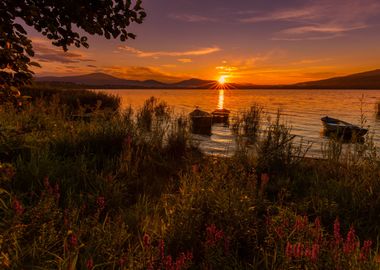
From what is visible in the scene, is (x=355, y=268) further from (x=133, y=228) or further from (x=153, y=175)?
(x=153, y=175)

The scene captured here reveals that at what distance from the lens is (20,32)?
2.15m

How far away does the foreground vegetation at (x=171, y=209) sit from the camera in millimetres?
3215

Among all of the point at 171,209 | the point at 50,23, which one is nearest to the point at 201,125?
Result: the point at 171,209

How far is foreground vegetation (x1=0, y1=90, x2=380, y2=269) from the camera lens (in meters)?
3.21

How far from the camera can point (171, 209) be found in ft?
16.7

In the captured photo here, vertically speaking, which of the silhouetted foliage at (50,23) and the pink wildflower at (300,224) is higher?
the silhouetted foliage at (50,23)

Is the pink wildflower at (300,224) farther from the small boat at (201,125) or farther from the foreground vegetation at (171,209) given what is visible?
the small boat at (201,125)

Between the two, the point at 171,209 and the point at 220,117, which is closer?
the point at 171,209

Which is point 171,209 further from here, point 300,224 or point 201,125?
point 201,125

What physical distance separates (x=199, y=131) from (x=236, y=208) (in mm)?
15307

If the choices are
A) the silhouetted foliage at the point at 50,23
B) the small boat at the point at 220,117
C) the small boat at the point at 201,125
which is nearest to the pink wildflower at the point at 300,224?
the silhouetted foliage at the point at 50,23

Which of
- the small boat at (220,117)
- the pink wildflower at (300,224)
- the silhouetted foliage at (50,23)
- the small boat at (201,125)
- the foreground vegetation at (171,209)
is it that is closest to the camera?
the silhouetted foliage at (50,23)

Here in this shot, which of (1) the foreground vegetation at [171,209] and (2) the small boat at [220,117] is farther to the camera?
(2) the small boat at [220,117]

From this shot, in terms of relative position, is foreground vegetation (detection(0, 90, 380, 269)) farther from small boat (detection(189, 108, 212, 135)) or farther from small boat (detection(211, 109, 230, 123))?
small boat (detection(211, 109, 230, 123))
